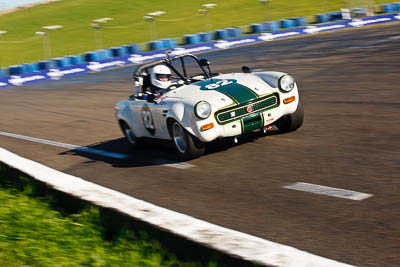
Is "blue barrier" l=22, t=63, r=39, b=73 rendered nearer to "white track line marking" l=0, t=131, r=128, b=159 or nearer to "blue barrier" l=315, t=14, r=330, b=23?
"blue barrier" l=315, t=14, r=330, b=23

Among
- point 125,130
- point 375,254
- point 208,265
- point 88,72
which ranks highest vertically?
point 208,265

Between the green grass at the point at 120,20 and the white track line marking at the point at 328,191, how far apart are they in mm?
30734

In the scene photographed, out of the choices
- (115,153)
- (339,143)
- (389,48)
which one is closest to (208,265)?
(339,143)

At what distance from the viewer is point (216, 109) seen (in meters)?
7.17

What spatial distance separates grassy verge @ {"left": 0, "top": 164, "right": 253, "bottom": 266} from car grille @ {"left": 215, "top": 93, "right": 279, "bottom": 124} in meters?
2.59

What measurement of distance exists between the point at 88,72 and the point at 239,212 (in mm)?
25159

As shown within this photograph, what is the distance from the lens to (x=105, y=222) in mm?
4191

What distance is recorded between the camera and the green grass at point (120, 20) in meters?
47.2

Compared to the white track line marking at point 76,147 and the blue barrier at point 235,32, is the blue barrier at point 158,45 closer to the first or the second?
the blue barrier at point 235,32

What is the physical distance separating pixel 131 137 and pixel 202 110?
7.63ft

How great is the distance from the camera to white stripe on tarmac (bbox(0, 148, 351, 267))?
277 centimetres

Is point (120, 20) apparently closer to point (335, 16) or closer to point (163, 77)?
point (335, 16)

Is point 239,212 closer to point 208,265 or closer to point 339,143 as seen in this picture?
point 208,265

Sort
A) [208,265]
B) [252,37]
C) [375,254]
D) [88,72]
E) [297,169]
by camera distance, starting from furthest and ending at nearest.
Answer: [252,37] < [88,72] < [297,169] < [375,254] < [208,265]
